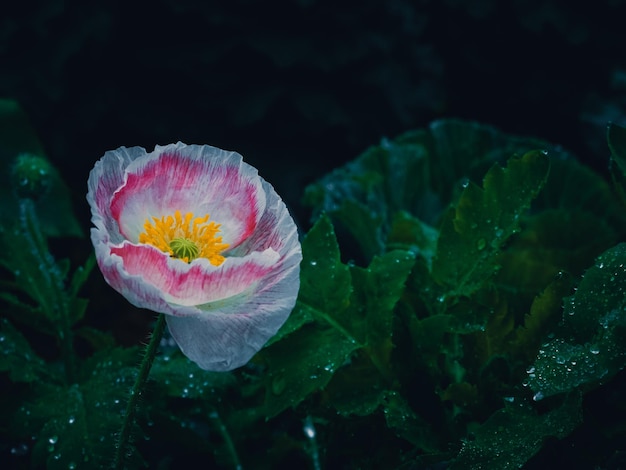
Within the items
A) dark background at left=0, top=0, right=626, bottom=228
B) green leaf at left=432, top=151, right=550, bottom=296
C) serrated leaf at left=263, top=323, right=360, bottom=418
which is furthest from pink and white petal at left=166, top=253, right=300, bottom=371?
dark background at left=0, top=0, right=626, bottom=228

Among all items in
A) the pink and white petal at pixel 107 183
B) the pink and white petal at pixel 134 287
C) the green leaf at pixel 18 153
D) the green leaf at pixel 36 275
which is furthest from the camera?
the green leaf at pixel 18 153

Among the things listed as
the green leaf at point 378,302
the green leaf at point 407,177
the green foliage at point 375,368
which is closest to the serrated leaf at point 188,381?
the green foliage at point 375,368

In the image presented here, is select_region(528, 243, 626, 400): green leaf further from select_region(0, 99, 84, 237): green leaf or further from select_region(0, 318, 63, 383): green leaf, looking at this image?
select_region(0, 99, 84, 237): green leaf

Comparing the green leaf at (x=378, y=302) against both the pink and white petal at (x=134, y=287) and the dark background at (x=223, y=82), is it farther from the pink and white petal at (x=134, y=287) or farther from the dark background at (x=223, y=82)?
the dark background at (x=223, y=82)

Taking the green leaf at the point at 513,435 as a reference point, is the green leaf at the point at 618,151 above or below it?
above

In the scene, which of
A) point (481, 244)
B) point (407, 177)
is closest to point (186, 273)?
point (481, 244)

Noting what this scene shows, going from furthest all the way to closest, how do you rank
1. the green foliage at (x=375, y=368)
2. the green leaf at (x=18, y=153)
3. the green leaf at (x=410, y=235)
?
the green leaf at (x=18, y=153) < the green leaf at (x=410, y=235) < the green foliage at (x=375, y=368)

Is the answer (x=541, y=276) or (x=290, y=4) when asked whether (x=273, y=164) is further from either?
(x=541, y=276)

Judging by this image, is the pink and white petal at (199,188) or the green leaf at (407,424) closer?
the pink and white petal at (199,188)
